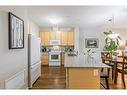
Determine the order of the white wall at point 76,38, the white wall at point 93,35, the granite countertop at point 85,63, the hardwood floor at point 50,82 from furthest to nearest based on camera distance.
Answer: the white wall at point 93,35
the white wall at point 76,38
the hardwood floor at point 50,82
the granite countertop at point 85,63

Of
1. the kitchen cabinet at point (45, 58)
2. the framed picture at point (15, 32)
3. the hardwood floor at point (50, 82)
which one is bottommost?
the hardwood floor at point (50, 82)

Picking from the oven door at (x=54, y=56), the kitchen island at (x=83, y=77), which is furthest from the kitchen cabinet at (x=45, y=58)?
the kitchen island at (x=83, y=77)

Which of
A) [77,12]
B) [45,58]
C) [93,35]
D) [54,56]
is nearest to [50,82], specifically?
[77,12]

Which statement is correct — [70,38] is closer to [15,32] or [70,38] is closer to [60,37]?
[60,37]

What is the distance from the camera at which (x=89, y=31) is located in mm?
11281

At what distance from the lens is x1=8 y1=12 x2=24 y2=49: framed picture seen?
3138 mm

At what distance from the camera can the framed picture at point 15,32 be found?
3.14 m

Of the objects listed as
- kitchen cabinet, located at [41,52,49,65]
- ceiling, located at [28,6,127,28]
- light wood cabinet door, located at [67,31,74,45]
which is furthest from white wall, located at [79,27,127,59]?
ceiling, located at [28,6,127,28]

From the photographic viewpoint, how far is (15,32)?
3.44 m

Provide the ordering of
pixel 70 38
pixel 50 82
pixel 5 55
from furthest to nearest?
1. pixel 70 38
2. pixel 50 82
3. pixel 5 55

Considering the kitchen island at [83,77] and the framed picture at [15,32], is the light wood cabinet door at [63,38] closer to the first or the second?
the framed picture at [15,32]

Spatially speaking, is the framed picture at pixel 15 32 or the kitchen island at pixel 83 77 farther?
the kitchen island at pixel 83 77

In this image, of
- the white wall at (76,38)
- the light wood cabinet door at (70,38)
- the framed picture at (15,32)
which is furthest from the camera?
the light wood cabinet door at (70,38)
